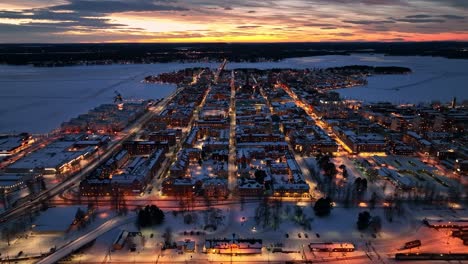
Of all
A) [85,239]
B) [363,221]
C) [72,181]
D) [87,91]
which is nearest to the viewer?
[85,239]

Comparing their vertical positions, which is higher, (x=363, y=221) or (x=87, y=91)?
(x=87, y=91)

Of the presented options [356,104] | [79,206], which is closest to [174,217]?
[79,206]

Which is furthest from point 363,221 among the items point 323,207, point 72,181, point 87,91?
point 87,91

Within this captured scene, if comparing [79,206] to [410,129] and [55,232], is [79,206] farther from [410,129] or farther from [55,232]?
[410,129]

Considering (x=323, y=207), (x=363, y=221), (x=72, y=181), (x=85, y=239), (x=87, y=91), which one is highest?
(x=87, y=91)

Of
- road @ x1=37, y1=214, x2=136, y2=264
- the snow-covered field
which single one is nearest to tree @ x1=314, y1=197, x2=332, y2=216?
road @ x1=37, y1=214, x2=136, y2=264

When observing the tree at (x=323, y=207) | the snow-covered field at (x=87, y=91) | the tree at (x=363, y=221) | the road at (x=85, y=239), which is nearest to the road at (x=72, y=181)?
the road at (x=85, y=239)

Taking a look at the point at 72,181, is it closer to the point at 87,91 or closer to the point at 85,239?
the point at 85,239

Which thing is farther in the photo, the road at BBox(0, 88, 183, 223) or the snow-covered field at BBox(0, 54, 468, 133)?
the snow-covered field at BBox(0, 54, 468, 133)

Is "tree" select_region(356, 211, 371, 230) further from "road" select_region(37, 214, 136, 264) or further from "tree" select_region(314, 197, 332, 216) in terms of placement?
"road" select_region(37, 214, 136, 264)
